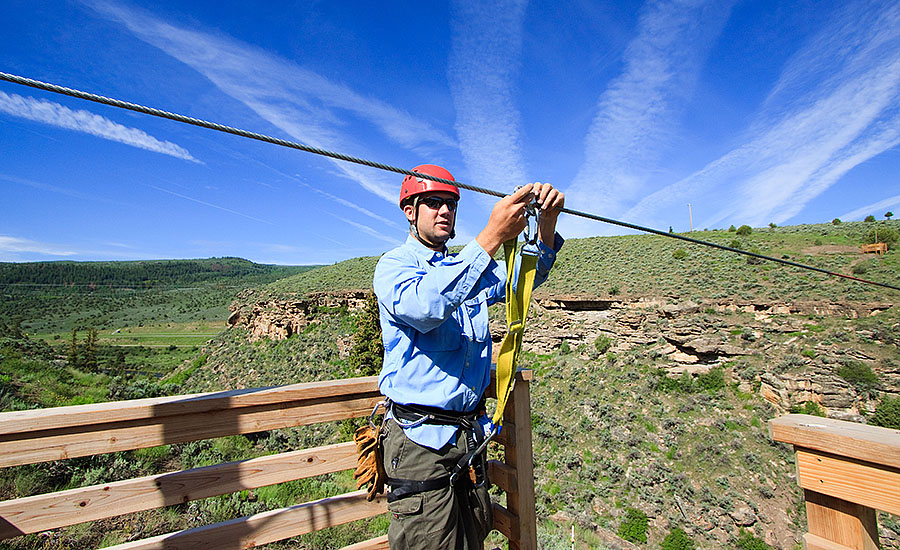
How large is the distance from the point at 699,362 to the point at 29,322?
111m

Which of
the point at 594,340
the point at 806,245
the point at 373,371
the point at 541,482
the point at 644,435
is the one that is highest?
the point at 806,245

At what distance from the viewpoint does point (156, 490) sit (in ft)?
6.15

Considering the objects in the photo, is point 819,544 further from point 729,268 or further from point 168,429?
point 729,268

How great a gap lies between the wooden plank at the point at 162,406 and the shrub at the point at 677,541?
15.4 metres

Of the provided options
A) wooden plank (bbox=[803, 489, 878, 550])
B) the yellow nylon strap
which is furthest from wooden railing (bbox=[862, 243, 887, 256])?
the yellow nylon strap

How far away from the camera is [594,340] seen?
2269cm

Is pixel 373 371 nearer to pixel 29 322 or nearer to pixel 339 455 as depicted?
pixel 339 455

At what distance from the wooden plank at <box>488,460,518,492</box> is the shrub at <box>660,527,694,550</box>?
14.4 meters

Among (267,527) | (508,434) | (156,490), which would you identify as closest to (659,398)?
(508,434)

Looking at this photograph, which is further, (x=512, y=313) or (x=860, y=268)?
(x=860, y=268)

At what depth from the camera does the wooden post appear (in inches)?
95.3

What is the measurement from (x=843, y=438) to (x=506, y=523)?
1.81 m

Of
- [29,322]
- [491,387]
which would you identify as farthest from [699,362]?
[29,322]

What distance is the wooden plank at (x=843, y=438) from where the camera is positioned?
1144 millimetres
